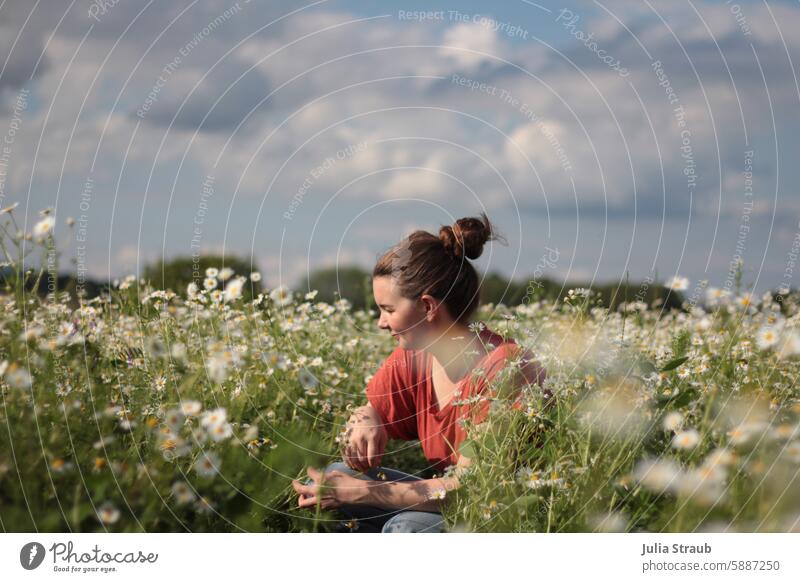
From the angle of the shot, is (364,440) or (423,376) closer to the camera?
(364,440)

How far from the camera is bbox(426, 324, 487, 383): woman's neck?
114 inches

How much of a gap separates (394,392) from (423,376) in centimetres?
13

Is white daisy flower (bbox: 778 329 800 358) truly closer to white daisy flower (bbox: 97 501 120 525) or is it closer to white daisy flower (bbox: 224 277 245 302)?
white daisy flower (bbox: 224 277 245 302)

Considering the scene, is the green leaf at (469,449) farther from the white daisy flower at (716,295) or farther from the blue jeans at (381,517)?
the white daisy flower at (716,295)

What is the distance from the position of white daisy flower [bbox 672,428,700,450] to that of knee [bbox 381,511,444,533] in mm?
791

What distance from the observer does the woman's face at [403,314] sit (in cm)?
288

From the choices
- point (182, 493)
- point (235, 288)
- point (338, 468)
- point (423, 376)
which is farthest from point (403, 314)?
point (235, 288)

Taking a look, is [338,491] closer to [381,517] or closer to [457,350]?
[381,517]

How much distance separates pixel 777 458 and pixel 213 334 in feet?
7.28

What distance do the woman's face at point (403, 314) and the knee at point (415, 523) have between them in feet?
1.94

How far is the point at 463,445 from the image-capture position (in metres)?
2.64

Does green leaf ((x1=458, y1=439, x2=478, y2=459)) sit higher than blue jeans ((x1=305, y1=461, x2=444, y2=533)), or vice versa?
green leaf ((x1=458, y1=439, x2=478, y2=459))

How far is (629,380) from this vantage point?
2705 mm

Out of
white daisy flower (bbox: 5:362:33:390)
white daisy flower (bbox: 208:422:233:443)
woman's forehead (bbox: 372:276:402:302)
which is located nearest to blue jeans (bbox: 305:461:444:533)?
white daisy flower (bbox: 208:422:233:443)
